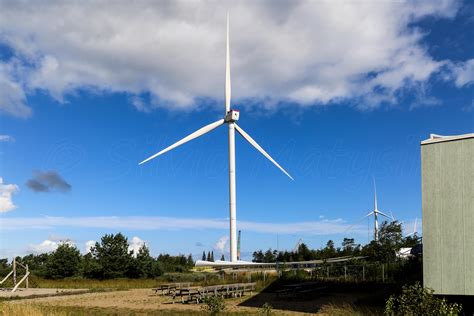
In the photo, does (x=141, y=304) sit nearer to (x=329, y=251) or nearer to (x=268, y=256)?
(x=329, y=251)

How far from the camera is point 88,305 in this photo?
22.4 metres

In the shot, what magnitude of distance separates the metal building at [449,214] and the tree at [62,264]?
1372 inches

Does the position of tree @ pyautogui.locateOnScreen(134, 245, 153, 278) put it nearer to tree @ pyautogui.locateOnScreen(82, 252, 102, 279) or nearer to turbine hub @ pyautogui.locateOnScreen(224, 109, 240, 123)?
tree @ pyautogui.locateOnScreen(82, 252, 102, 279)

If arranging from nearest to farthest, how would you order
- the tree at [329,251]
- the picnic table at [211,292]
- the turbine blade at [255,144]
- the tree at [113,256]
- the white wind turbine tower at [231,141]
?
1. the picnic table at [211,292]
2. the white wind turbine tower at [231,141]
3. the turbine blade at [255,144]
4. the tree at [113,256]
5. the tree at [329,251]

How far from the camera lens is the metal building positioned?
45.5 ft

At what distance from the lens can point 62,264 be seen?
42.2m

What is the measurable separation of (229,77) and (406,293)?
28967 millimetres

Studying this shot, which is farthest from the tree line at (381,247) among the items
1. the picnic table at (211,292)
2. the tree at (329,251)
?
the picnic table at (211,292)

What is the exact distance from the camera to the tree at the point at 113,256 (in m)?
42.0

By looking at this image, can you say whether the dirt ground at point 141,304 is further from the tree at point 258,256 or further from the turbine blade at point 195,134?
the tree at point 258,256

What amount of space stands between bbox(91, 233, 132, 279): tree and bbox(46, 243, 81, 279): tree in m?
2.07

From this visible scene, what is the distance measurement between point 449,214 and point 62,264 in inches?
1418

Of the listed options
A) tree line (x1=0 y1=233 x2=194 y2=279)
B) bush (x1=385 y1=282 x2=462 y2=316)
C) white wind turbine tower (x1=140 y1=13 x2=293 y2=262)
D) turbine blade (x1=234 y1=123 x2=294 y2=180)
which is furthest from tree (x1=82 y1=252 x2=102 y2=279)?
bush (x1=385 y1=282 x2=462 y2=316)

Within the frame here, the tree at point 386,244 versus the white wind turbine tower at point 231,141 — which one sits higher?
the white wind turbine tower at point 231,141
